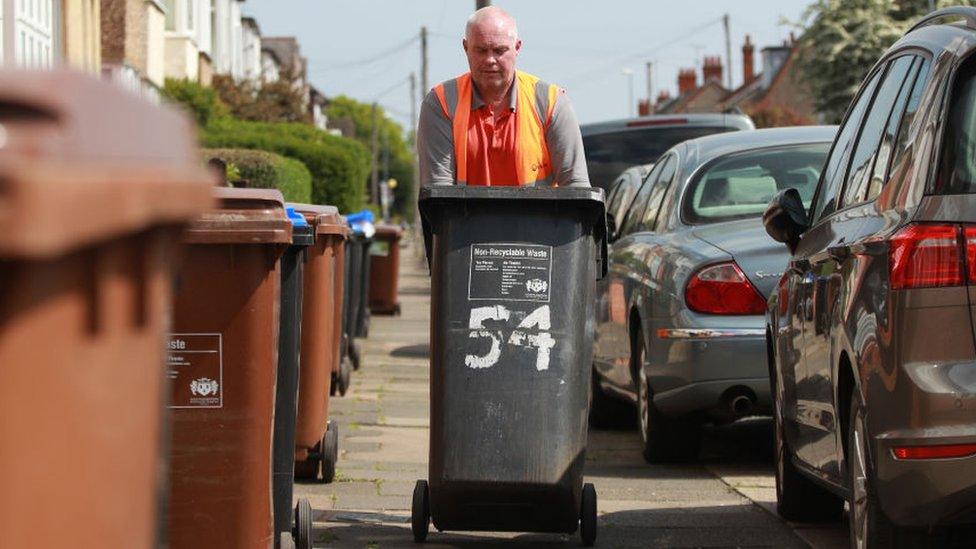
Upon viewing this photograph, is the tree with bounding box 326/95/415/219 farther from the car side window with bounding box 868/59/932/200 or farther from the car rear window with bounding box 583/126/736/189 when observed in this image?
the car side window with bounding box 868/59/932/200

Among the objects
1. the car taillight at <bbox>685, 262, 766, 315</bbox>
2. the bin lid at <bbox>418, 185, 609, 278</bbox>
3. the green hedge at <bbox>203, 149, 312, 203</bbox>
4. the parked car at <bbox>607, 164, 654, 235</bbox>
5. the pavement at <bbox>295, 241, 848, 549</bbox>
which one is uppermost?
the green hedge at <bbox>203, 149, 312, 203</bbox>

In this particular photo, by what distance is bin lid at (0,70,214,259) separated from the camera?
1898 mm

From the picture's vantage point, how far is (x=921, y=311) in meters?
4.79

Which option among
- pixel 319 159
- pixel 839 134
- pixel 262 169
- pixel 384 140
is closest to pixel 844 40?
pixel 319 159

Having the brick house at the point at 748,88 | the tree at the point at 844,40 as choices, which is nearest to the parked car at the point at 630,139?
the tree at the point at 844,40

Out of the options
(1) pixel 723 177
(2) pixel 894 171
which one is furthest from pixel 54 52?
(2) pixel 894 171

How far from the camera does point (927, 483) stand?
4758 mm

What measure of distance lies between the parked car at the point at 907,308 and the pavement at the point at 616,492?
38.9 inches

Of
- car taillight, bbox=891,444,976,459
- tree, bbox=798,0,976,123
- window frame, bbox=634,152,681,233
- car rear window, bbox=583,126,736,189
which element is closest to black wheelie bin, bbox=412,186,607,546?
car taillight, bbox=891,444,976,459

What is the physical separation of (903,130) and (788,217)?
1257mm

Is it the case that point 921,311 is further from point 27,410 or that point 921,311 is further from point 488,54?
point 27,410

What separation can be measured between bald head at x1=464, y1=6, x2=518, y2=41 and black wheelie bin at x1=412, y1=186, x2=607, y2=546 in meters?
0.79

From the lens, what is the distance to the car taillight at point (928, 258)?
476 centimetres

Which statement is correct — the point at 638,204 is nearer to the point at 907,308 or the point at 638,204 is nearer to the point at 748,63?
the point at 907,308
